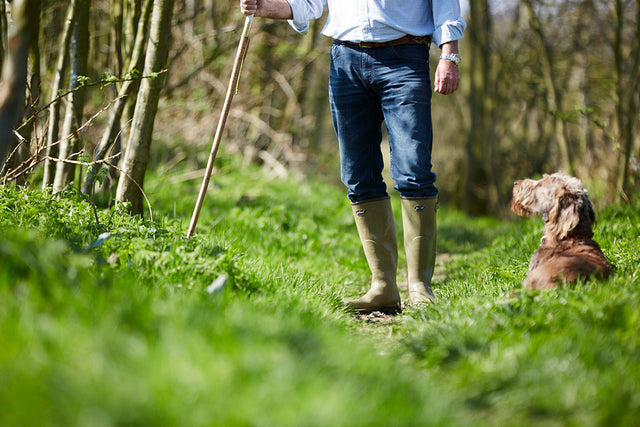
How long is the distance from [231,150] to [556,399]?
7.35 meters

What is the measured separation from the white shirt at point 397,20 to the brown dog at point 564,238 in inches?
40.0

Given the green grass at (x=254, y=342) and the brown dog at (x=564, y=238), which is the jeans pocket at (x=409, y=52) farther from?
the green grass at (x=254, y=342)

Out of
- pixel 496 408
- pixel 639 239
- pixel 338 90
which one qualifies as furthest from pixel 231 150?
pixel 496 408

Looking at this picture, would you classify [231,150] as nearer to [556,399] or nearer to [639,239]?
[639,239]

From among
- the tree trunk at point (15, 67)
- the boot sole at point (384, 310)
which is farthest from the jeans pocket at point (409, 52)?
the tree trunk at point (15, 67)

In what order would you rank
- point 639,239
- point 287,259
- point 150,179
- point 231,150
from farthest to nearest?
point 231,150
point 150,179
point 287,259
point 639,239

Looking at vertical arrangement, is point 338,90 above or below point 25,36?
below

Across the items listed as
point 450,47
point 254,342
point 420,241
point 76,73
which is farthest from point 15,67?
point 420,241

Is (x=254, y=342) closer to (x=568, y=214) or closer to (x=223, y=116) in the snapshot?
(x=223, y=116)

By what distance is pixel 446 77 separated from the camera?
3205 millimetres

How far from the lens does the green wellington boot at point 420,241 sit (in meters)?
3.43

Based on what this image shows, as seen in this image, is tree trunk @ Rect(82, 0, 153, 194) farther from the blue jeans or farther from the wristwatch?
the wristwatch

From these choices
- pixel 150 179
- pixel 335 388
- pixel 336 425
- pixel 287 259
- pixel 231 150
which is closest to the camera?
pixel 336 425

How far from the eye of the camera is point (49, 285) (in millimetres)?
2133
